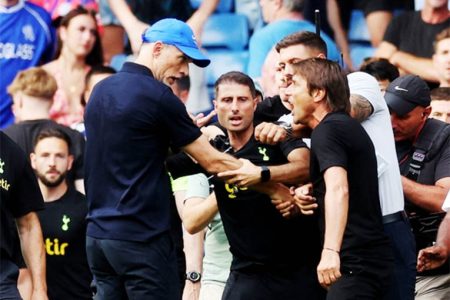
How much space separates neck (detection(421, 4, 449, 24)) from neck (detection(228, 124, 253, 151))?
380 centimetres

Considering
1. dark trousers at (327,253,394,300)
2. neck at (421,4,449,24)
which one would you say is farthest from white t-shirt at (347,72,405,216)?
neck at (421,4,449,24)

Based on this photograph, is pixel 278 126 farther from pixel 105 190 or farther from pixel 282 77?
pixel 105 190

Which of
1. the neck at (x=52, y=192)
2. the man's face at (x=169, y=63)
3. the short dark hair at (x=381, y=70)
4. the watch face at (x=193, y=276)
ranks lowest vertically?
the watch face at (x=193, y=276)

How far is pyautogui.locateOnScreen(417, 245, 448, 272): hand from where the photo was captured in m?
9.15

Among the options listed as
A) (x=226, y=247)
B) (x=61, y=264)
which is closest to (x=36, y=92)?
(x=61, y=264)

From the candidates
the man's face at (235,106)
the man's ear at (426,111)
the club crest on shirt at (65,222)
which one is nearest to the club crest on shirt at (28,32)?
the club crest on shirt at (65,222)

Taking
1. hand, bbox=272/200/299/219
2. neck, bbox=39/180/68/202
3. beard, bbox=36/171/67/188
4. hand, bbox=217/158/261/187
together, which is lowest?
neck, bbox=39/180/68/202

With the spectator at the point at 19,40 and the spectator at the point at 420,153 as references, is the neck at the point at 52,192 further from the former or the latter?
the spectator at the point at 420,153

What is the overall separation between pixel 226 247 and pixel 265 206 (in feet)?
4.02

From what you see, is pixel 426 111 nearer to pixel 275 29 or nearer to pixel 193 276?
pixel 193 276

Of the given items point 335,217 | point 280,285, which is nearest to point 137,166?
point 335,217

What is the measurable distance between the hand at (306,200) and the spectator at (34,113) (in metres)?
3.70

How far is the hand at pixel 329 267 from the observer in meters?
7.69

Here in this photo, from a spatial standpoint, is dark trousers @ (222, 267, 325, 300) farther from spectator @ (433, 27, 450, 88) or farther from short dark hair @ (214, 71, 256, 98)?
spectator @ (433, 27, 450, 88)
